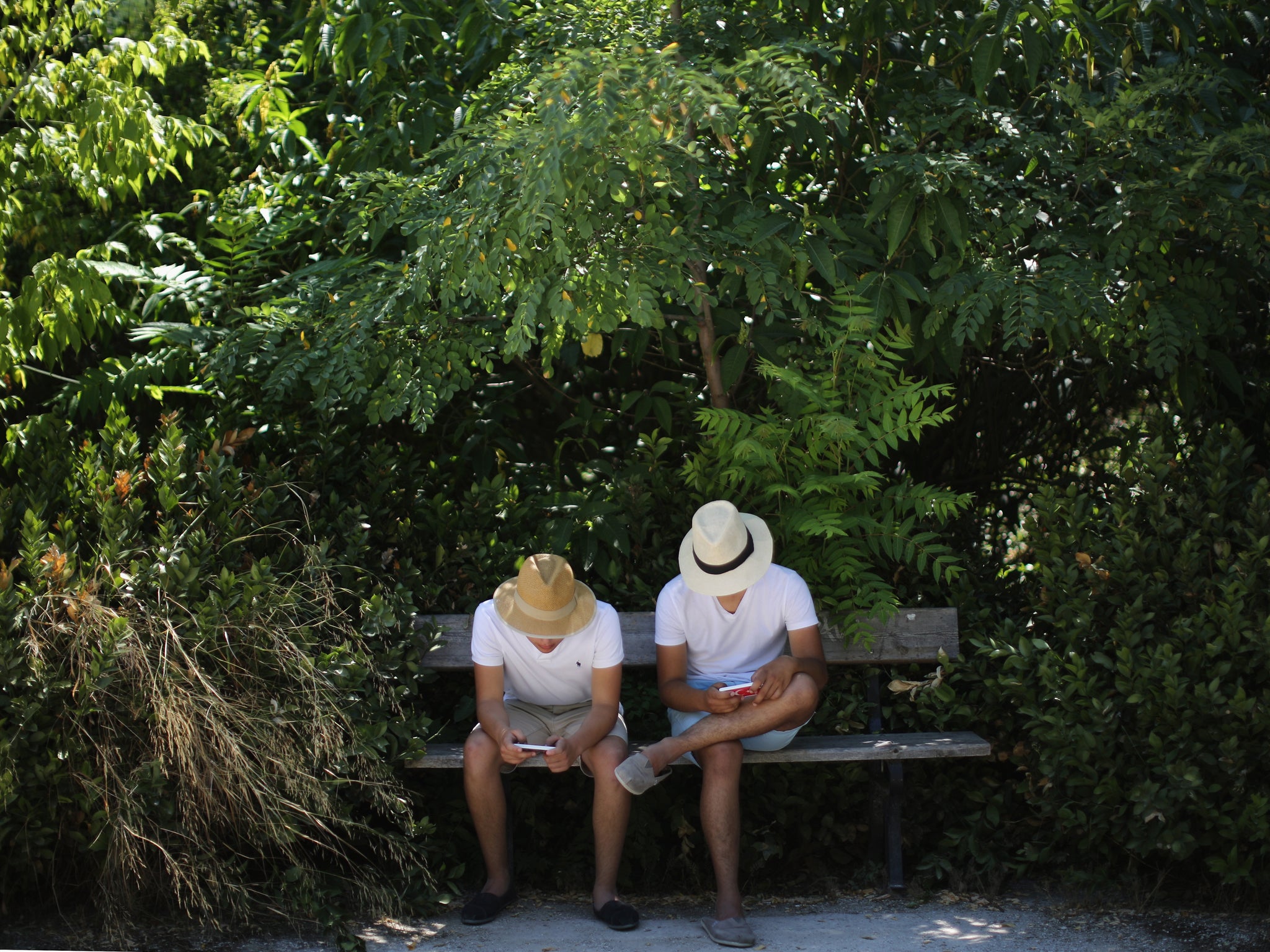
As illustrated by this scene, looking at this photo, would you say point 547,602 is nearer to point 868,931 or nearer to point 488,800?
point 488,800

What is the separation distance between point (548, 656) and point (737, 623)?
668 mm

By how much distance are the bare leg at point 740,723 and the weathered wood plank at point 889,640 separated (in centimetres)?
51

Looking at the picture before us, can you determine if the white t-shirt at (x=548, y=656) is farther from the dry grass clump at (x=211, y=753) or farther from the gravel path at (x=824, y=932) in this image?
the gravel path at (x=824, y=932)

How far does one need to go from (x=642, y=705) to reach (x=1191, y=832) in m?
1.94

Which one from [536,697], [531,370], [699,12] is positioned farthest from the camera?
[531,370]

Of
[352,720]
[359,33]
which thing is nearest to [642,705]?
[352,720]

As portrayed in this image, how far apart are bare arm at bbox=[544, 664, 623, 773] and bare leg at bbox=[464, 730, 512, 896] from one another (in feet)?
0.68

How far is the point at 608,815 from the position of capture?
12.5 feet

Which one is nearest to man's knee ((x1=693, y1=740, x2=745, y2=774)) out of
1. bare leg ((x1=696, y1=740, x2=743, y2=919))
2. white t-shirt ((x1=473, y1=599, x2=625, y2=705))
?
bare leg ((x1=696, y1=740, x2=743, y2=919))

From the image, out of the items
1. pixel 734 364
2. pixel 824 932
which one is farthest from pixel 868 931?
pixel 734 364

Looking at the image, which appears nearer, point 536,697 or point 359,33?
point 536,697

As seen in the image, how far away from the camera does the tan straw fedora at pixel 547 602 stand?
3.90 m

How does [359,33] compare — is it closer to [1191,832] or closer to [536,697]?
[536,697]

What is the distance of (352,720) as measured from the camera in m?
3.82
